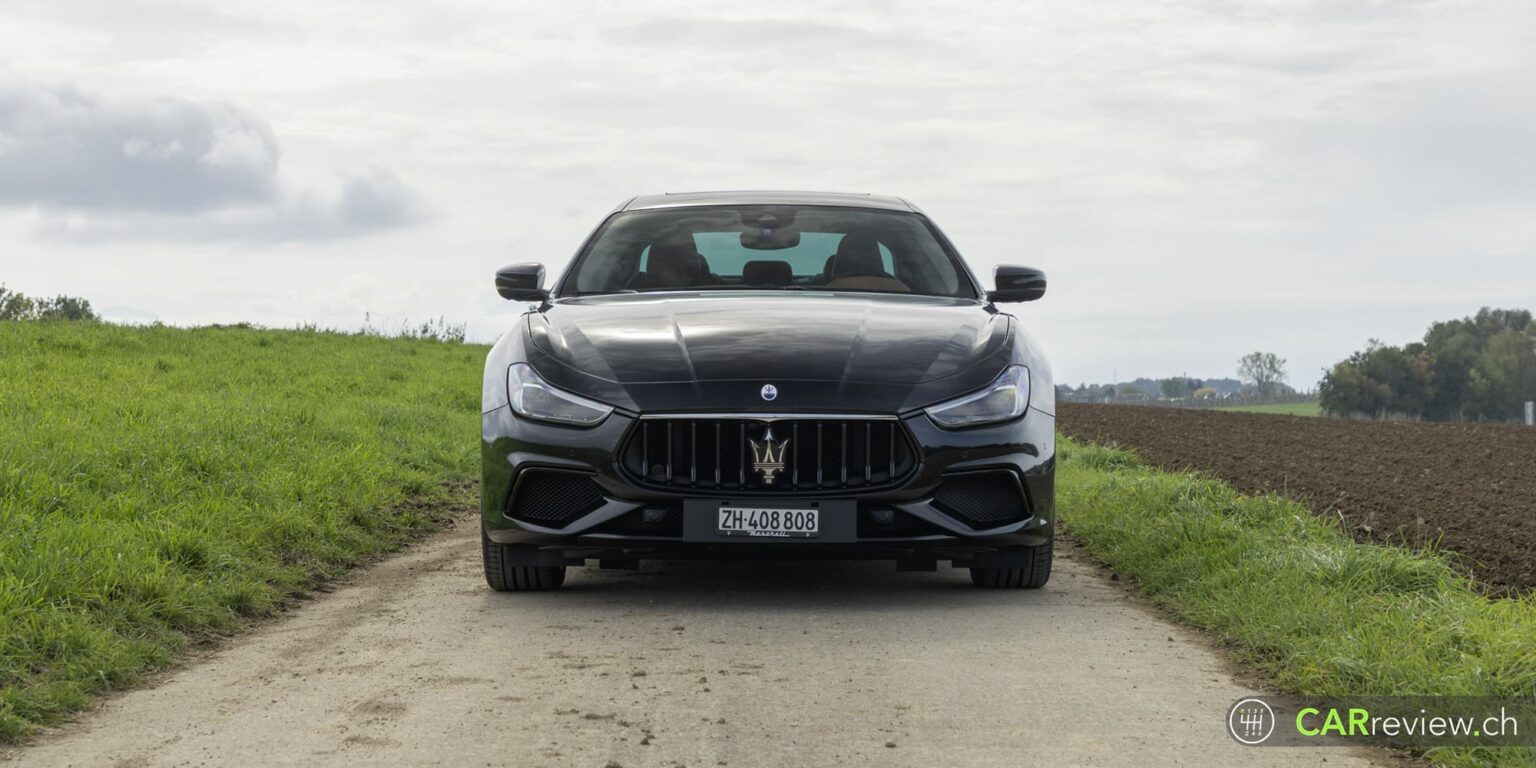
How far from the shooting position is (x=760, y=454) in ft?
17.9

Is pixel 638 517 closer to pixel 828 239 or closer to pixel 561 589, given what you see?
pixel 561 589

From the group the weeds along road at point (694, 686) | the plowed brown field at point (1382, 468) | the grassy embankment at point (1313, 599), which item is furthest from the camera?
the plowed brown field at point (1382, 468)

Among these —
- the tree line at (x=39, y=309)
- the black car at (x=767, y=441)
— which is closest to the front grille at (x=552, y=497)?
the black car at (x=767, y=441)

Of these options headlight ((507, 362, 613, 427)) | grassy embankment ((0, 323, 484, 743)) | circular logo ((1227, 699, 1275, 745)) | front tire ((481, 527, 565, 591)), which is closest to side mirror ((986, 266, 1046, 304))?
headlight ((507, 362, 613, 427))

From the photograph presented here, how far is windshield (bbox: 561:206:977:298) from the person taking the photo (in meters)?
6.90

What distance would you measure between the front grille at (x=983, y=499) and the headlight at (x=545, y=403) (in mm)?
1274

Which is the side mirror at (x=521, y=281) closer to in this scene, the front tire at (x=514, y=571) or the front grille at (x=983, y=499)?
the front tire at (x=514, y=571)

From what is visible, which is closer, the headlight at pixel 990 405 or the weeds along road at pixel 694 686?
the weeds along road at pixel 694 686

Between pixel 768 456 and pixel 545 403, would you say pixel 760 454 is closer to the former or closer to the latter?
pixel 768 456

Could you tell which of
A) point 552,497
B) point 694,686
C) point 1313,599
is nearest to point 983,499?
point 1313,599
